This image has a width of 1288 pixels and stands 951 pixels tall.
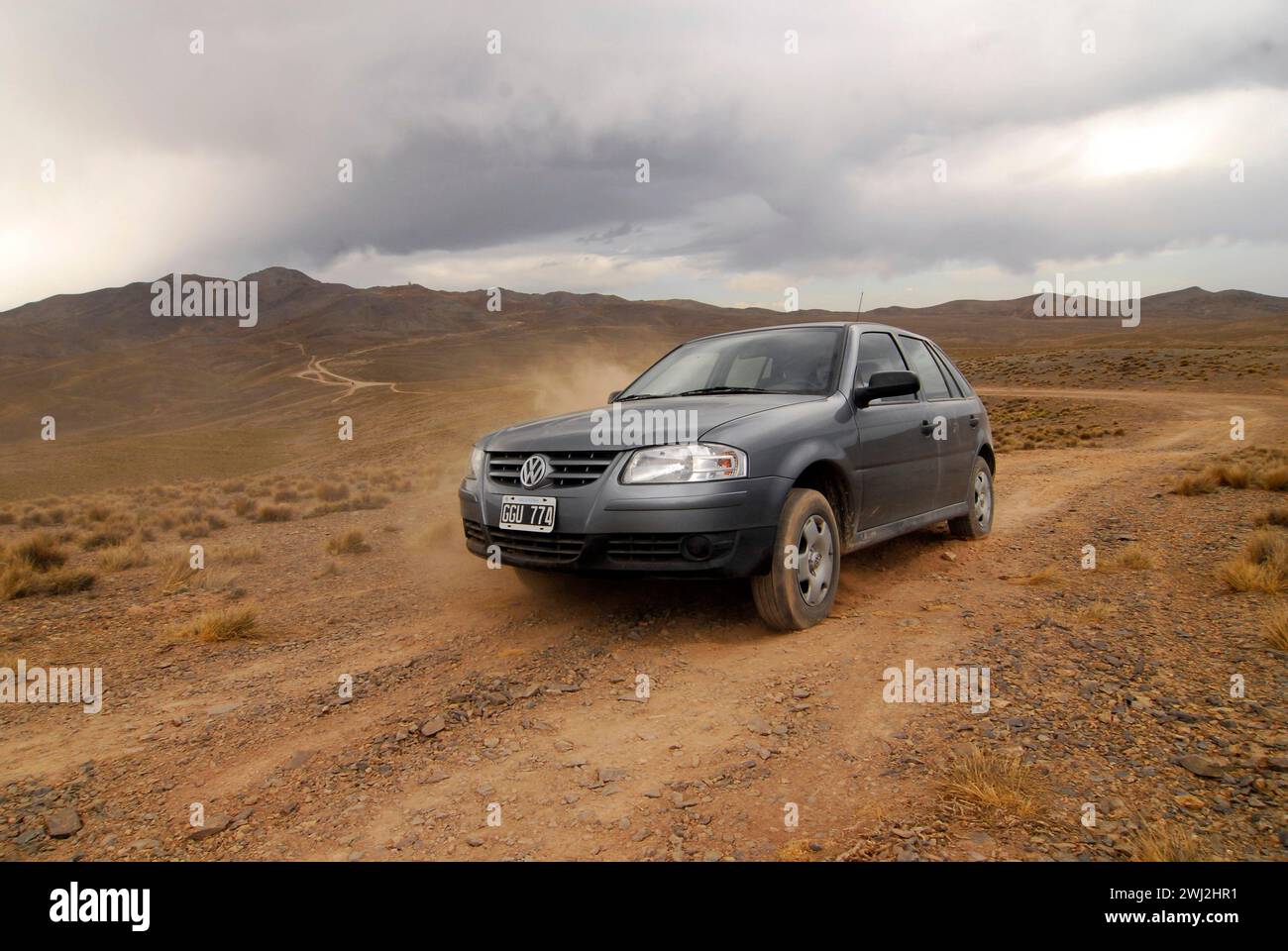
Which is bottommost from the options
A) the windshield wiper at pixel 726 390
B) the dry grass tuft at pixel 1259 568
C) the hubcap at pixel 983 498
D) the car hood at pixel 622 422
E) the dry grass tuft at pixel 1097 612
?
the dry grass tuft at pixel 1097 612

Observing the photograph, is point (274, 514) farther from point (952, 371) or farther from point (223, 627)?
point (952, 371)

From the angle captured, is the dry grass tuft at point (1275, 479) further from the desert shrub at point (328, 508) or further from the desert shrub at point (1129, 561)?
the desert shrub at point (328, 508)

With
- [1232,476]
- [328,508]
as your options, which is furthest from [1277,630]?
[328,508]

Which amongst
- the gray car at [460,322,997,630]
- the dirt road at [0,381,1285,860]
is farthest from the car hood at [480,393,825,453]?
the dirt road at [0,381,1285,860]

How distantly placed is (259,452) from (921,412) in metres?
33.5

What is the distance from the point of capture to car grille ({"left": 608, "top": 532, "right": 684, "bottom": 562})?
3.83 m

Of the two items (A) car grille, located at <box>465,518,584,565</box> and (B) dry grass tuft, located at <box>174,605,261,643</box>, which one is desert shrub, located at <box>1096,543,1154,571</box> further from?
(B) dry grass tuft, located at <box>174,605,261,643</box>

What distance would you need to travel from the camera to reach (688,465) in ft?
12.8

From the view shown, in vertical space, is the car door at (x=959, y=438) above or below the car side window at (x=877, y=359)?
below

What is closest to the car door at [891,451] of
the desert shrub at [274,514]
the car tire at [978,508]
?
the car tire at [978,508]

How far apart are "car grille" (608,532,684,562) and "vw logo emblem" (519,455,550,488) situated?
591 mm

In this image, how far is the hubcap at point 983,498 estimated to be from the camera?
22.0ft

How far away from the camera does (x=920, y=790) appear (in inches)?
98.5

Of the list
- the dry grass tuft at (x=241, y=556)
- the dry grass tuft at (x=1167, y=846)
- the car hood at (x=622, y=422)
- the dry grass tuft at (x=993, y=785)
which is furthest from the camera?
the dry grass tuft at (x=241, y=556)
